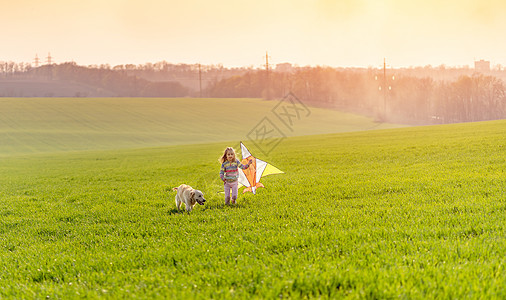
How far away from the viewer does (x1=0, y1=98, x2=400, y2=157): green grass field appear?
226 ft

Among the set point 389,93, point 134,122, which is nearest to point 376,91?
point 389,93

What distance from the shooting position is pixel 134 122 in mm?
90312

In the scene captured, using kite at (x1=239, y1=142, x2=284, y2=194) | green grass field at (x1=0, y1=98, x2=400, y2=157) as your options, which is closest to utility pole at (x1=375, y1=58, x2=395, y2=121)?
green grass field at (x1=0, y1=98, x2=400, y2=157)

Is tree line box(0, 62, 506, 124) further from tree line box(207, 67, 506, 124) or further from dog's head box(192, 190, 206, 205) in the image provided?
dog's head box(192, 190, 206, 205)

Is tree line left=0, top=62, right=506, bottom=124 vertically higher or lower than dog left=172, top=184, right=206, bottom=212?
higher

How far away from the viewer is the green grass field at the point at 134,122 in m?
68.8

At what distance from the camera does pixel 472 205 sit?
817 cm

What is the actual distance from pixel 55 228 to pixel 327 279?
23.7ft

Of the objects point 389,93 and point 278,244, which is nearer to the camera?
point 278,244

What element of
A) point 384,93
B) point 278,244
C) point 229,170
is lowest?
point 278,244

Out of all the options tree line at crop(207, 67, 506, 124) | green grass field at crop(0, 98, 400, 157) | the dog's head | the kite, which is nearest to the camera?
the dog's head

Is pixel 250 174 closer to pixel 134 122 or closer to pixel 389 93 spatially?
pixel 134 122

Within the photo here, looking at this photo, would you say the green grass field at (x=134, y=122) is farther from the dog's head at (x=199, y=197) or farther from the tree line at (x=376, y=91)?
the dog's head at (x=199, y=197)

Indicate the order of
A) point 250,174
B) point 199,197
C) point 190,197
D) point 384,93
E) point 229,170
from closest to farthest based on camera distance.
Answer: point 199,197 → point 190,197 → point 229,170 → point 250,174 → point 384,93
